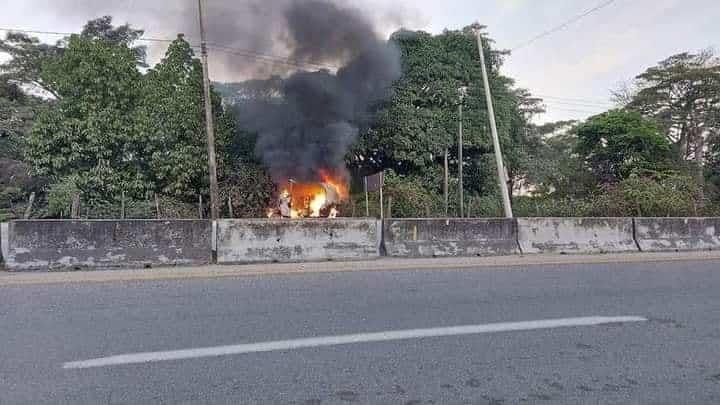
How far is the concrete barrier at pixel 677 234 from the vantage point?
10586mm

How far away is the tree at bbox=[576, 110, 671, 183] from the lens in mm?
25828

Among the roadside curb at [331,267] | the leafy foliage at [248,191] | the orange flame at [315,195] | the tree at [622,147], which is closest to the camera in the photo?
the roadside curb at [331,267]

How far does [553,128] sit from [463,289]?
143 ft

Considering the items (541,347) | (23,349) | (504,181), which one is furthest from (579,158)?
(23,349)

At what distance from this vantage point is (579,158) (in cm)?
2870

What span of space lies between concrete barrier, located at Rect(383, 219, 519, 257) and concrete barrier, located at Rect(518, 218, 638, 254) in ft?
1.18

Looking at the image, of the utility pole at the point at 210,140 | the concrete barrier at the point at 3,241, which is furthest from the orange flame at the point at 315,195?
the concrete barrier at the point at 3,241

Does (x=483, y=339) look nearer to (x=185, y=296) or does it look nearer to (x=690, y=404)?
(x=690, y=404)

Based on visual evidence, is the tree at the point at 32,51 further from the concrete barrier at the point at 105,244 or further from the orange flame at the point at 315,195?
the concrete barrier at the point at 105,244

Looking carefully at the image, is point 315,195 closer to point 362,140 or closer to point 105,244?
point 362,140

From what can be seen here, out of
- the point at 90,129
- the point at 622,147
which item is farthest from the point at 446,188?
the point at 90,129

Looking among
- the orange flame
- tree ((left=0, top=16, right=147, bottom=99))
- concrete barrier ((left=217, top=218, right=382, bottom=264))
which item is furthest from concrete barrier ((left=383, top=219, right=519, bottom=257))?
tree ((left=0, top=16, right=147, bottom=99))

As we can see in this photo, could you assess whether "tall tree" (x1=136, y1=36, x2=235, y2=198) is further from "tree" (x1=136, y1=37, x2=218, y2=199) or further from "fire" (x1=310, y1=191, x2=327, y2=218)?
"fire" (x1=310, y1=191, x2=327, y2=218)

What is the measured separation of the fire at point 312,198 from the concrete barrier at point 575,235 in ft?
35.1
